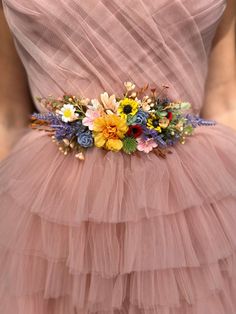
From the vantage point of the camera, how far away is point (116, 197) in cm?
52

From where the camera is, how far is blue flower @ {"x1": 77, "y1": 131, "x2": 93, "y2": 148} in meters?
0.57

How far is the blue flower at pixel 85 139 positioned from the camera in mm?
569

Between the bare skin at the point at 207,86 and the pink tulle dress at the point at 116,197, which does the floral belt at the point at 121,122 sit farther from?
the bare skin at the point at 207,86

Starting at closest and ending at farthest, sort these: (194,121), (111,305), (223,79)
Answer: (111,305) → (194,121) → (223,79)

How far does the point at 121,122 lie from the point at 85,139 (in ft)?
0.22

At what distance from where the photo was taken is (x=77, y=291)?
0.51 meters

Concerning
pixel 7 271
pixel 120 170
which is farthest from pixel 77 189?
pixel 7 271

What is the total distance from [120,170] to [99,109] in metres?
0.11

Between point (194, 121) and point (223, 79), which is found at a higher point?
point (223, 79)

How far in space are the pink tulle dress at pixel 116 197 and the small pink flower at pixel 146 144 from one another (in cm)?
1

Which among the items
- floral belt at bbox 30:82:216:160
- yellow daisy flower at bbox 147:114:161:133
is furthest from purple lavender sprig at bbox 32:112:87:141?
yellow daisy flower at bbox 147:114:161:133

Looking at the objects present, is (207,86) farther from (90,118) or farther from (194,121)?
(90,118)

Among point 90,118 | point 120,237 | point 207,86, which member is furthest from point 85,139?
point 207,86

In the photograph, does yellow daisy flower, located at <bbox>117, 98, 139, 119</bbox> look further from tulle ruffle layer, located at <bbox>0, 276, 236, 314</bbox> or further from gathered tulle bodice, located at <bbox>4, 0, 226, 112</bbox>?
tulle ruffle layer, located at <bbox>0, 276, 236, 314</bbox>
